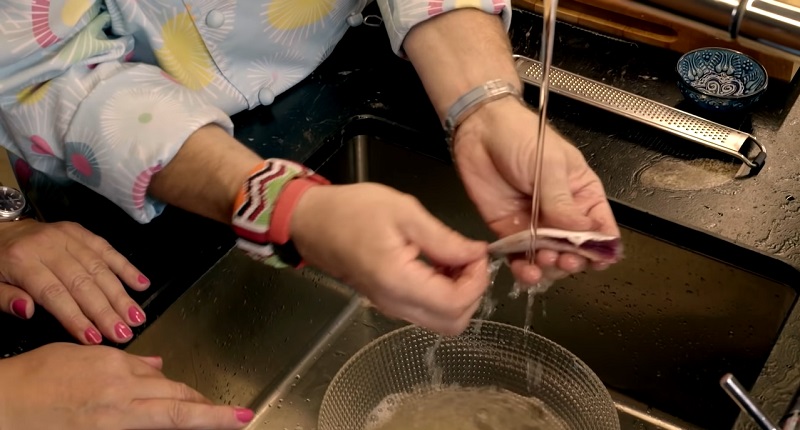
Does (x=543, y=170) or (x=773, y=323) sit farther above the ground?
(x=543, y=170)

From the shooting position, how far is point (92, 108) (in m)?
0.79

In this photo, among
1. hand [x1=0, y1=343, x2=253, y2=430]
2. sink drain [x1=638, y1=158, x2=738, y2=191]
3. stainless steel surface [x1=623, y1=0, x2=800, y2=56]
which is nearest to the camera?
stainless steel surface [x1=623, y1=0, x2=800, y2=56]

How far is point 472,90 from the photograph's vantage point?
2.73ft

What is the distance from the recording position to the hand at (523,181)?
2.40ft

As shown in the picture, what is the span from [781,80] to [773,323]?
0.32m

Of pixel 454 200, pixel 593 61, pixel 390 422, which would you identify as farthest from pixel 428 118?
pixel 390 422

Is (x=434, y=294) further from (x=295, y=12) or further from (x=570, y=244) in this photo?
(x=295, y=12)

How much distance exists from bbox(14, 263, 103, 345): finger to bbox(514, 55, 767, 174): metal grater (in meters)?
0.56

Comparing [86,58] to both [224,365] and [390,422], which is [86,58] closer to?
[224,365]

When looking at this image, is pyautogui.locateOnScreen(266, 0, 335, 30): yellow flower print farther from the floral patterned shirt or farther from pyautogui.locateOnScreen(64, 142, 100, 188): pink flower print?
pyautogui.locateOnScreen(64, 142, 100, 188): pink flower print

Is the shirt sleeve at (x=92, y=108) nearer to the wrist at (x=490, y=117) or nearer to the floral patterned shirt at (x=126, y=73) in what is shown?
the floral patterned shirt at (x=126, y=73)

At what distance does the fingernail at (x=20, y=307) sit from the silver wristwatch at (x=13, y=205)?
0.40 ft

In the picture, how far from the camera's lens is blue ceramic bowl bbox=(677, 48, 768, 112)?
95 cm

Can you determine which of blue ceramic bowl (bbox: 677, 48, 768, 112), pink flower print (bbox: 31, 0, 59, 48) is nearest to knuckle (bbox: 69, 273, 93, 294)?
pink flower print (bbox: 31, 0, 59, 48)
